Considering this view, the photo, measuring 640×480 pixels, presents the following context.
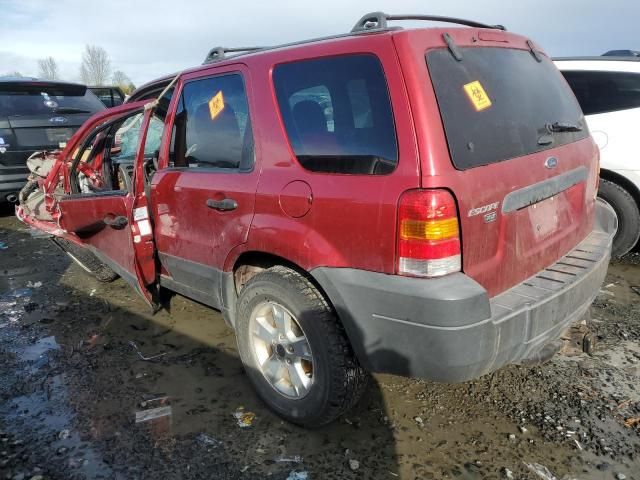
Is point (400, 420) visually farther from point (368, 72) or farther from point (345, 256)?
point (368, 72)

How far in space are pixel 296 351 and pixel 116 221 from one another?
1.81 meters

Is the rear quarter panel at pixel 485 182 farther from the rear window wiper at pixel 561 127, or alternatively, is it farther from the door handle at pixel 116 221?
the door handle at pixel 116 221

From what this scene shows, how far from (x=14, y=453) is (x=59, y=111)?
5.92 m

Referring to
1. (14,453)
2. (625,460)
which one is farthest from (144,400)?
(625,460)

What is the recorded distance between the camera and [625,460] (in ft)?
7.68

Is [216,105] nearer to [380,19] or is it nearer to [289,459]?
[380,19]

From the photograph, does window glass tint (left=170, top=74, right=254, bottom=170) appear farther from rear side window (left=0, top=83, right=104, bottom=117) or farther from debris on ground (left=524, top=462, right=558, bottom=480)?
rear side window (left=0, top=83, right=104, bottom=117)

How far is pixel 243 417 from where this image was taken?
2756mm

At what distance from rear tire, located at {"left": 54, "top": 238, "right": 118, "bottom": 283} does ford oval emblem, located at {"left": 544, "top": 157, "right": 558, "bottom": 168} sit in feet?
12.7

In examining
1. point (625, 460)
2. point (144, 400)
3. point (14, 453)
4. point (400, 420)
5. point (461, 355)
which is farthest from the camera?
point (144, 400)

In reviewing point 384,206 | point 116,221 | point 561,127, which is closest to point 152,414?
point 116,221

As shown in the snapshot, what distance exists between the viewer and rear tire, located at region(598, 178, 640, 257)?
4633 millimetres

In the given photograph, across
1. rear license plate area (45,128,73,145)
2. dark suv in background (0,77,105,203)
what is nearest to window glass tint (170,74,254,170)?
dark suv in background (0,77,105,203)

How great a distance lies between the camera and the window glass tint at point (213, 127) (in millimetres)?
2721
